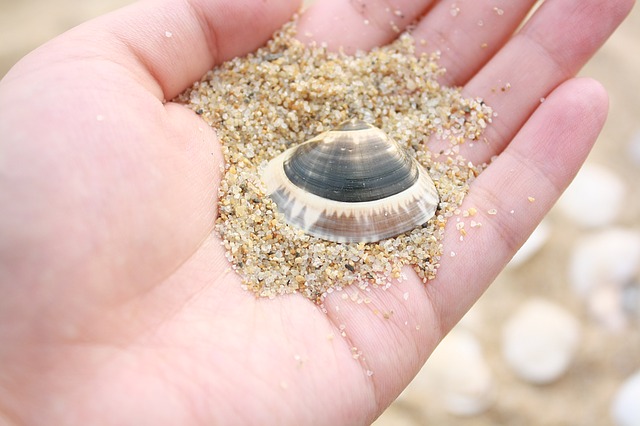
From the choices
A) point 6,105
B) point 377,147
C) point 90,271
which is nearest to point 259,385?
point 90,271

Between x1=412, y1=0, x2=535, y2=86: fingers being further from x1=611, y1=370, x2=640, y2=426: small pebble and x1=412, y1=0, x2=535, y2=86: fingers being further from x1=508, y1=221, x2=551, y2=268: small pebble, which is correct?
x1=611, y1=370, x2=640, y2=426: small pebble

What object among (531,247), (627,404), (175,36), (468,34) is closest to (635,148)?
(531,247)

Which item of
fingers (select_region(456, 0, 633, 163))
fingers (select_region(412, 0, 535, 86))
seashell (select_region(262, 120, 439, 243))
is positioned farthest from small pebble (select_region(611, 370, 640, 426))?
fingers (select_region(412, 0, 535, 86))

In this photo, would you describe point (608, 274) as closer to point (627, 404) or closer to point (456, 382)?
point (627, 404)

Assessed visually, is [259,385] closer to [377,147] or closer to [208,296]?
[208,296]

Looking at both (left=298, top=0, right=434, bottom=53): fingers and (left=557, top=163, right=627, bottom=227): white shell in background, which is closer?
Result: (left=298, top=0, right=434, bottom=53): fingers

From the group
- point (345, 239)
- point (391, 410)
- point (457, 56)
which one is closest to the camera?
point (345, 239)

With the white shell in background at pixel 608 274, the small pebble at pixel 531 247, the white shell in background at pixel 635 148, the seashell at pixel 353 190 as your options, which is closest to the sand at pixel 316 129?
the seashell at pixel 353 190
